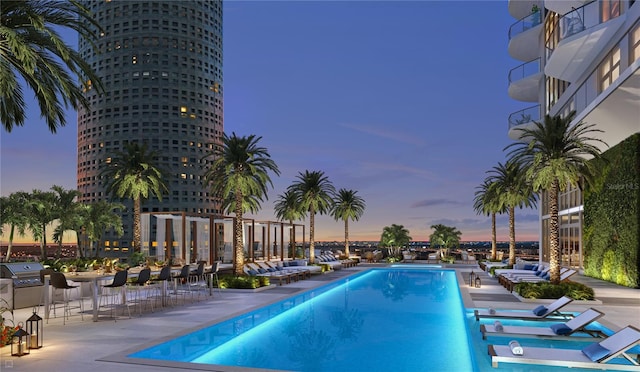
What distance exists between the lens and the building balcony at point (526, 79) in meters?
32.8

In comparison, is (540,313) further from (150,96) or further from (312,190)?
(150,96)

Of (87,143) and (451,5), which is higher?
(451,5)

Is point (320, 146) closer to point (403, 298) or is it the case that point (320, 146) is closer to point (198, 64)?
point (198, 64)

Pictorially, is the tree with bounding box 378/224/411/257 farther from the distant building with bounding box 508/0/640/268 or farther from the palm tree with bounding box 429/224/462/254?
the distant building with bounding box 508/0/640/268

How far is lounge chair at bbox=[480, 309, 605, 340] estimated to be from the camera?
32.9 feet

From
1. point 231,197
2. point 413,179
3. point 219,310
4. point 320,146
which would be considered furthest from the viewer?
point 320,146

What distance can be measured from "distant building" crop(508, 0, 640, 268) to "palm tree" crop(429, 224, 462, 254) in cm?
1346

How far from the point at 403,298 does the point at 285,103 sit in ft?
180

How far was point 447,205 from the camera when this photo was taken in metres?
64.0

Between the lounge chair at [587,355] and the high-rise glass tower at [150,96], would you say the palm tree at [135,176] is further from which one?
the high-rise glass tower at [150,96]

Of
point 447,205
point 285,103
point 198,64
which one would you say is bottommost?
point 447,205

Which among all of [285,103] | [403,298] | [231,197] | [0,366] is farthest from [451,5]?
[0,366]

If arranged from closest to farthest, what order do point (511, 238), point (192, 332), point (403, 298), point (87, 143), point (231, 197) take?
point (192, 332) < point (403, 298) < point (511, 238) < point (231, 197) < point (87, 143)

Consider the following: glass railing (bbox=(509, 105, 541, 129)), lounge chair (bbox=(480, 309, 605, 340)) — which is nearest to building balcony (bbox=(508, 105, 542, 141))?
glass railing (bbox=(509, 105, 541, 129))
